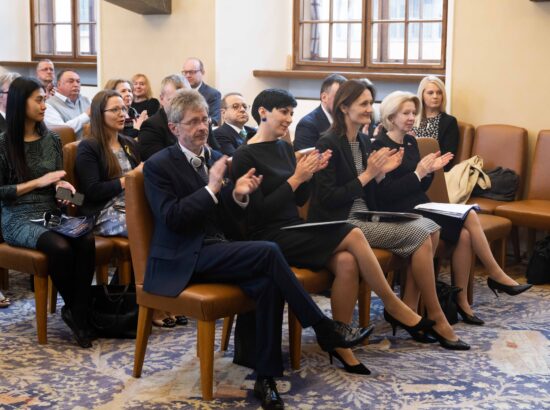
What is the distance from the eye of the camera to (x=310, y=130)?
5988 mm

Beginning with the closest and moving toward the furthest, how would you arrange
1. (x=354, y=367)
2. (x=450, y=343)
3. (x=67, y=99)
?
(x=354, y=367) < (x=450, y=343) < (x=67, y=99)

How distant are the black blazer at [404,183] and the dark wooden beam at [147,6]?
134 inches

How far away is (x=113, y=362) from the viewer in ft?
14.0

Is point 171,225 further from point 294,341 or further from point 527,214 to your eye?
point 527,214

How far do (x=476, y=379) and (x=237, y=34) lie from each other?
4617 mm

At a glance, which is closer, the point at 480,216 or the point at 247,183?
the point at 247,183

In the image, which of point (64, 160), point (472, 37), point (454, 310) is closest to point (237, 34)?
point (472, 37)

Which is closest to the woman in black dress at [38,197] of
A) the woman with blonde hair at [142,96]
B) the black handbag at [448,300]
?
the black handbag at [448,300]

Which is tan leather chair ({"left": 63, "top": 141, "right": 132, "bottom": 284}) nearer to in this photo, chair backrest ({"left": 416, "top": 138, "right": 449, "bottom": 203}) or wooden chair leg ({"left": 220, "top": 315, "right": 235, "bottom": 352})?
wooden chair leg ({"left": 220, "top": 315, "right": 235, "bottom": 352})

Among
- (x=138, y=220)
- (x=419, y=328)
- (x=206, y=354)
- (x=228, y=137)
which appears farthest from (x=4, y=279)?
(x=419, y=328)

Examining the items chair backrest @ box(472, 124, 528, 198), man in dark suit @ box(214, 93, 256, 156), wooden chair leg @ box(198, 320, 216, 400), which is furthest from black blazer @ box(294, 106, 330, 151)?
wooden chair leg @ box(198, 320, 216, 400)

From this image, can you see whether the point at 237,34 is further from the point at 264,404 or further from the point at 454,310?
the point at 264,404

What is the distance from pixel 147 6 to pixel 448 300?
4.18 m

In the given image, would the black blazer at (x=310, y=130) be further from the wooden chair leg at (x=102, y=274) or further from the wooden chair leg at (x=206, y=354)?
the wooden chair leg at (x=206, y=354)
